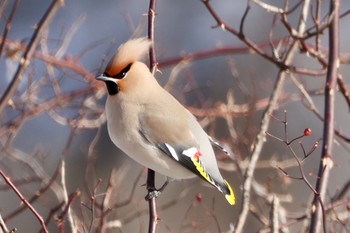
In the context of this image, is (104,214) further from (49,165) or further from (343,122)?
(343,122)

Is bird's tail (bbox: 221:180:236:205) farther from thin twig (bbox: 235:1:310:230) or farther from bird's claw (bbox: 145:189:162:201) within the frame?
bird's claw (bbox: 145:189:162:201)

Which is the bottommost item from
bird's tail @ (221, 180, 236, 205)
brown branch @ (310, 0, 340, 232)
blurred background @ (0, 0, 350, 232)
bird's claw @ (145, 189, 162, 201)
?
blurred background @ (0, 0, 350, 232)

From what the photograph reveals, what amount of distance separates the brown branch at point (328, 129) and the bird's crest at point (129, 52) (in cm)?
52

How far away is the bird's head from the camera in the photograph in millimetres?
2594

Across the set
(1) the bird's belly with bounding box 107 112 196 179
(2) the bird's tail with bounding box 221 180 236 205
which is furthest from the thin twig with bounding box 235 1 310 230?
(1) the bird's belly with bounding box 107 112 196 179

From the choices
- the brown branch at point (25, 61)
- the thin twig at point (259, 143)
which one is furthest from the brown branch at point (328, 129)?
the brown branch at point (25, 61)

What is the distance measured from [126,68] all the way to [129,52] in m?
0.09

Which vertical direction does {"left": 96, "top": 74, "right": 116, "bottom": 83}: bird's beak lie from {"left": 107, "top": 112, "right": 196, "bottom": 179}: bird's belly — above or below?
above

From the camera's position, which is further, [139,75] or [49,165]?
[49,165]

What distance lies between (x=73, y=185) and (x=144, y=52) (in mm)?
4818

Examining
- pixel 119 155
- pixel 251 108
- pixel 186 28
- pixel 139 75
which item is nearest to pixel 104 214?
pixel 139 75

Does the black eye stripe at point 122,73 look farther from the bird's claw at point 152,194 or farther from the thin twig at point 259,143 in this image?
the thin twig at point 259,143

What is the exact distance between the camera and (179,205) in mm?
7340

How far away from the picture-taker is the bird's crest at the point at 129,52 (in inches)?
102
